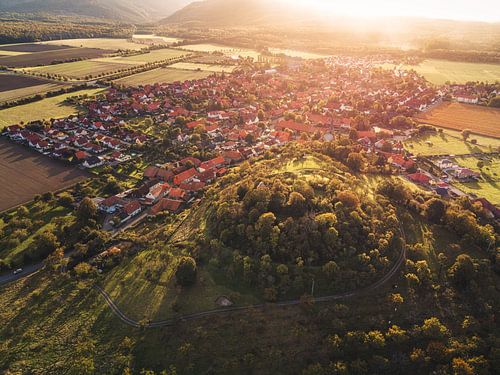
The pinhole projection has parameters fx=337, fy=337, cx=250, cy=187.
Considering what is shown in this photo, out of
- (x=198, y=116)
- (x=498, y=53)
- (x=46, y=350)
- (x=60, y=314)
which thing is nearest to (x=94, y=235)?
(x=60, y=314)

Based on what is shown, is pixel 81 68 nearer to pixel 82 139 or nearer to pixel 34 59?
pixel 34 59

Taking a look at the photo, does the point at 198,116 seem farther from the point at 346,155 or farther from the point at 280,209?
the point at 280,209

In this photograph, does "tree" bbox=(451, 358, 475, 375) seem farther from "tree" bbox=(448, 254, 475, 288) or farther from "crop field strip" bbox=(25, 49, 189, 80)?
"crop field strip" bbox=(25, 49, 189, 80)

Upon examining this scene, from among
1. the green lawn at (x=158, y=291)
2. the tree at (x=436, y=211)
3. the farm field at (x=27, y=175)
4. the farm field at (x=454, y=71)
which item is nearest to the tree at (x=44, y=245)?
the green lawn at (x=158, y=291)

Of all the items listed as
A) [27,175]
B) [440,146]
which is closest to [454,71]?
[440,146]

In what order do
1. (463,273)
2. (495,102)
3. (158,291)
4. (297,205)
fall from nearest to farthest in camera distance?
1. (463,273)
2. (158,291)
3. (297,205)
4. (495,102)

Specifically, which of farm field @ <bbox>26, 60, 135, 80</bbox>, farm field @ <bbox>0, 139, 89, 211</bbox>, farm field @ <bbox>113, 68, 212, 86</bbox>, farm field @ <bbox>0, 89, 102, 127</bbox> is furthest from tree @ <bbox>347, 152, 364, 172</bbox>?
farm field @ <bbox>26, 60, 135, 80</bbox>
